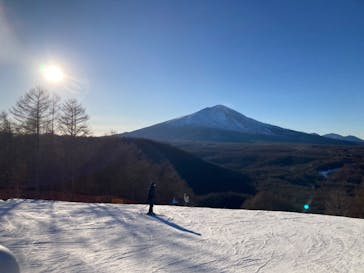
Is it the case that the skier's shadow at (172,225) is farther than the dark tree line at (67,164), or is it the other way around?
the dark tree line at (67,164)

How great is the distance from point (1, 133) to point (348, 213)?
1230 inches

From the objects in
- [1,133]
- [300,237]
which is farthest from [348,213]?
[1,133]

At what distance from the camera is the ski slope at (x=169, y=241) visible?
365 cm

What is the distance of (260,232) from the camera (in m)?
5.62

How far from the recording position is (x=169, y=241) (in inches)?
182

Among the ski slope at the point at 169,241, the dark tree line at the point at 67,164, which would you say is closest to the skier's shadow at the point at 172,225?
the ski slope at the point at 169,241

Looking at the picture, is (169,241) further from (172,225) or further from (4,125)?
(4,125)

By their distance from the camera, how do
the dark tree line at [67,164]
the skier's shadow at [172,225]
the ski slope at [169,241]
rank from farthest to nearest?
the dark tree line at [67,164] < the skier's shadow at [172,225] < the ski slope at [169,241]

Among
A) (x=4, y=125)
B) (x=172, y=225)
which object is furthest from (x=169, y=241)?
(x=4, y=125)

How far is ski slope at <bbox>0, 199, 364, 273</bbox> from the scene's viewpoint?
3.65 metres

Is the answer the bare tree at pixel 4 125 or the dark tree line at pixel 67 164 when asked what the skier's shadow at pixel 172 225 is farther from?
the bare tree at pixel 4 125

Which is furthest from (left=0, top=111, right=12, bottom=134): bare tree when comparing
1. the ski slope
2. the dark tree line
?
the ski slope

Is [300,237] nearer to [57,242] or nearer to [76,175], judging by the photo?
[57,242]

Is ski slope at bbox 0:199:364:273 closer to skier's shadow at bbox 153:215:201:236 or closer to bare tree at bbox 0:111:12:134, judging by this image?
skier's shadow at bbox 153:215:201:236
